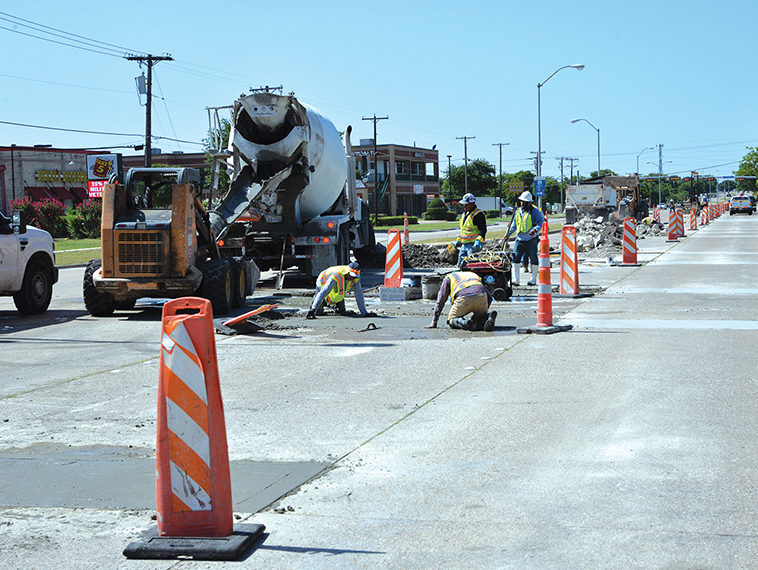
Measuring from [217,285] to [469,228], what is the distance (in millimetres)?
4819

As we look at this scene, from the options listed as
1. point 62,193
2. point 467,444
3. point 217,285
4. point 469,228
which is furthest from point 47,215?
point 467,444

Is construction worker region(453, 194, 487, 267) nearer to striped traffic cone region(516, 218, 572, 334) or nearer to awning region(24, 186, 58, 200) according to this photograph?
striped traffic cone region(516, 218, 572, 334)

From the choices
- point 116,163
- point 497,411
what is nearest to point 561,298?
point 116,163

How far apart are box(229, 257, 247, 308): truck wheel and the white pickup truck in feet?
11.2

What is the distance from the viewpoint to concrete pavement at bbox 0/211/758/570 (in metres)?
4.27

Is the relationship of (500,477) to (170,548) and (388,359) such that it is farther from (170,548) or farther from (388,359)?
(388,359)

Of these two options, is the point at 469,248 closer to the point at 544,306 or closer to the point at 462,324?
the point at 462,324

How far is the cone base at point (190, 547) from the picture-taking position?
4.17 m

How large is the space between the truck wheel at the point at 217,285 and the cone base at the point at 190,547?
9.98 metres

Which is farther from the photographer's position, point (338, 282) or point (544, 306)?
point (338, 282)

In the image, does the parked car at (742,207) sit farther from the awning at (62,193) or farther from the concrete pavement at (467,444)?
the concrete pavement at (467,444)

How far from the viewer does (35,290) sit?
A: 15180mm

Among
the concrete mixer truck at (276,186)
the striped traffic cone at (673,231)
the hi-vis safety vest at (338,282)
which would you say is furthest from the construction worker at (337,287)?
the striped traffic cone at (673,231)

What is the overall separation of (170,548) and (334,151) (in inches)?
670
